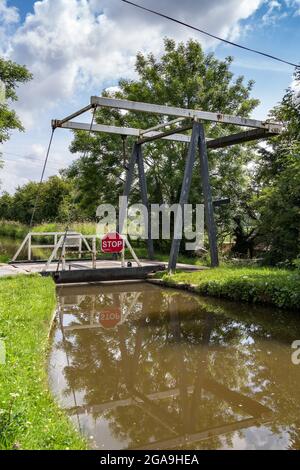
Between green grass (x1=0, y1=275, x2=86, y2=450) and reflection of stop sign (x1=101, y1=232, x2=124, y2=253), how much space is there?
4800mm

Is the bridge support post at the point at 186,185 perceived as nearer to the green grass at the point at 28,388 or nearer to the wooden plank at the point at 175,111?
the wooden plank at the point at 175,111

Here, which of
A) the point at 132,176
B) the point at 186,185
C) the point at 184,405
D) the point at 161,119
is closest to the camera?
the point at 184,405

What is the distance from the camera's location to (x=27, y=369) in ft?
14.3

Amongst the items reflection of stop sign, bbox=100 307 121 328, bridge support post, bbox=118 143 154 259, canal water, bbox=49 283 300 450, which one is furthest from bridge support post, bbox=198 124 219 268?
reflection of stop sign, bbox=100 307 121 328

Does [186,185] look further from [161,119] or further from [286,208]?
[161,119]

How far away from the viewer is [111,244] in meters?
12.0

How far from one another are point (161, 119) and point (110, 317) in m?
11.6

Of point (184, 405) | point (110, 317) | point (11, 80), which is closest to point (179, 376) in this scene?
point (184, 405)

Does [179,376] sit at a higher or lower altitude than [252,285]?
lower

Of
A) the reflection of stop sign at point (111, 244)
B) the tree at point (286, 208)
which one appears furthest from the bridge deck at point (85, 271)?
the tree at point (286, 208)

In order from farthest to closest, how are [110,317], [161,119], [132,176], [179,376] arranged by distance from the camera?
1. [161,119]
2. [132,176]
3. [110,317]
4. [179,376]

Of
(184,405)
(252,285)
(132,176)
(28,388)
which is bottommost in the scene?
(184,405)

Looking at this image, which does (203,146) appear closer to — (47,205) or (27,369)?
(27,369)

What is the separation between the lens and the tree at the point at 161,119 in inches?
683
